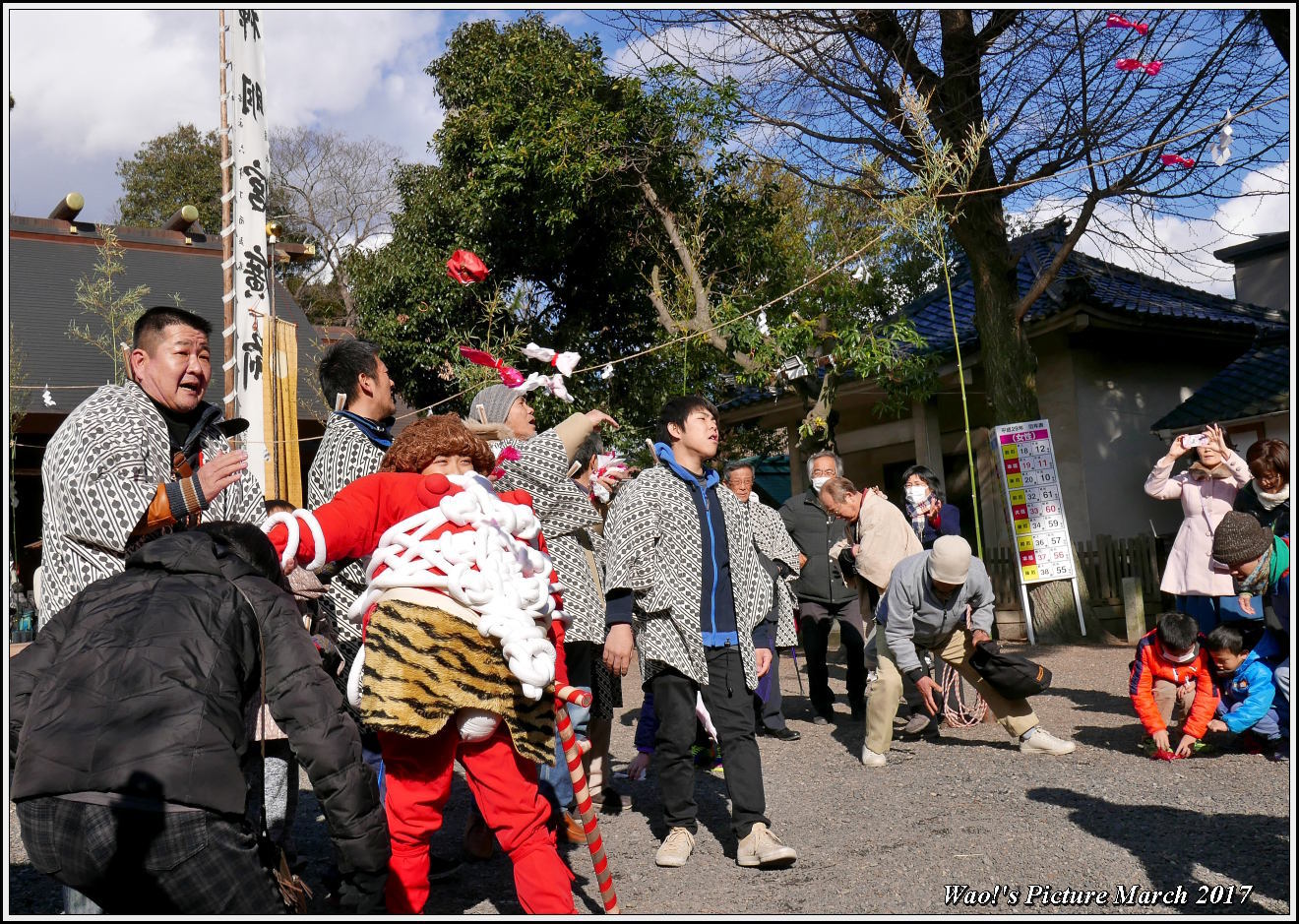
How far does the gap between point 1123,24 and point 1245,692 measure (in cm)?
672

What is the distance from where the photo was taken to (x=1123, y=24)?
968cm

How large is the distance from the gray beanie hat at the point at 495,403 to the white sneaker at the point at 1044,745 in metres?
3.58

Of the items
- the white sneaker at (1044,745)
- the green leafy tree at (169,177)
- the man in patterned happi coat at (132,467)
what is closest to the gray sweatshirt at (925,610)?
the white sneaker at (1044,745)

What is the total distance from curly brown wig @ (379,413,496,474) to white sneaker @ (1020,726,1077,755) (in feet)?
13.2

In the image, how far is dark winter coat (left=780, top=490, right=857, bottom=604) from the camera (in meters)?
7.95

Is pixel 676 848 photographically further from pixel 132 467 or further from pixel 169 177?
pixel 169 177

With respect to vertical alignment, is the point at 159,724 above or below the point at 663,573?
below

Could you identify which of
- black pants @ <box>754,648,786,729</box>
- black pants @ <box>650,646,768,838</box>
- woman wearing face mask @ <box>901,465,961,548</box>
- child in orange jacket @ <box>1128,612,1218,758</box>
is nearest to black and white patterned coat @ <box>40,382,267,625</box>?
black pants @ <box>650,646,768,838</box>

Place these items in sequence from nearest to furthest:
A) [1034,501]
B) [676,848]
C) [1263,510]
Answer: [676,848] < [1263,510] < [1034,501]

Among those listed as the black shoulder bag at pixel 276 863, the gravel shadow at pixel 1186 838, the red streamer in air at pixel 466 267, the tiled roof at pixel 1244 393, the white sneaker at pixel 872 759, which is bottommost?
the white sneaker at pixel 872 759

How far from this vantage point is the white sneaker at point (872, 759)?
6.16m

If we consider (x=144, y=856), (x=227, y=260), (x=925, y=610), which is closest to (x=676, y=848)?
(x=925, y=610)

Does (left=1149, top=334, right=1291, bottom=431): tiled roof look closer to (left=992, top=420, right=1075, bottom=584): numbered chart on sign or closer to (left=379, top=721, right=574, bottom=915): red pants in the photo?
(left=992, top=420, right=1075, bottom=584): numbered chart on sign

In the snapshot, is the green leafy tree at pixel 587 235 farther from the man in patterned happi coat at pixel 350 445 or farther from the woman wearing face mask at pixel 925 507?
the man in patterned happi coat at pixel 350 445
